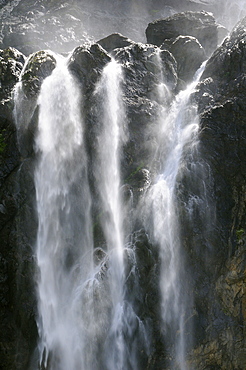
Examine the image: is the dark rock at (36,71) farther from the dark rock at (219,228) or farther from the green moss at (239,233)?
the green moss at (239,233)

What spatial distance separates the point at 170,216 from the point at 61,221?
4.12 m

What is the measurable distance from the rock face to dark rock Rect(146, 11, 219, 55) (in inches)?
228

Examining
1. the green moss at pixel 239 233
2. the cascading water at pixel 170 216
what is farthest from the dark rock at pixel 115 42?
the green moss at pixel 239 233

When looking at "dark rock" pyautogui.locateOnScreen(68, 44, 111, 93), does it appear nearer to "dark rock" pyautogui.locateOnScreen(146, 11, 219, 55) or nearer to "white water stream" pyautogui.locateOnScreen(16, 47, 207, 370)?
"white water stream" pyautogui.locateOnScreen(16, 47, 207, 370)

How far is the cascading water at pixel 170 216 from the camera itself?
9.91 meters

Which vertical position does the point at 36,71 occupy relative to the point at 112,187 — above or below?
above

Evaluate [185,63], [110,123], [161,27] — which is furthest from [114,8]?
→ [110,123]

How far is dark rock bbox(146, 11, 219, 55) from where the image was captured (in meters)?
20.7

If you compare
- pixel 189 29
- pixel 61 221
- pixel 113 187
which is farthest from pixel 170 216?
pixel 189 29

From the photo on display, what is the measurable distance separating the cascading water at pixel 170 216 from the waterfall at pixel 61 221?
259 cm

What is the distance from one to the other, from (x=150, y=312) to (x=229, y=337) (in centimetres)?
259

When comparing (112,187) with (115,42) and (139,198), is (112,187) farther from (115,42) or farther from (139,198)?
(115,42)

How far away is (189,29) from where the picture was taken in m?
21.4

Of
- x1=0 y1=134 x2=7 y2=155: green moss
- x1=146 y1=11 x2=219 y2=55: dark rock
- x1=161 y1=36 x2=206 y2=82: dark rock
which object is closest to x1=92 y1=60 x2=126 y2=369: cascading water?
x1=0 y1=134 x2=7 y2=155: green moss
